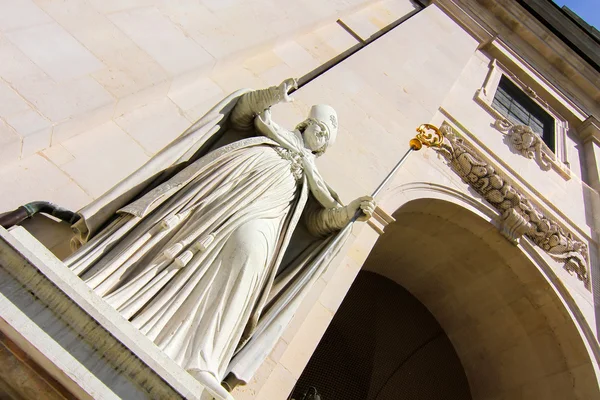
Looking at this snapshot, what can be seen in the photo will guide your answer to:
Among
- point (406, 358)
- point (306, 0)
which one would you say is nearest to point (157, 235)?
point (306, 0)

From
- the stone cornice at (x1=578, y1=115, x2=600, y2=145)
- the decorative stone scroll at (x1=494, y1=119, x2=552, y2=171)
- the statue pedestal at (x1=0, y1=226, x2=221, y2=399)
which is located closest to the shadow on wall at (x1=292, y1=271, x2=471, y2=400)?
the decorative stone scroll at (x1=494, y1=119, x2=552, y2=171)

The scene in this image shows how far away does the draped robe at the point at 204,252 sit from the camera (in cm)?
317

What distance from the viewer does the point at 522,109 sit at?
9.63 metres

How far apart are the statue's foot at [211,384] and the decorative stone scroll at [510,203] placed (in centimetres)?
512

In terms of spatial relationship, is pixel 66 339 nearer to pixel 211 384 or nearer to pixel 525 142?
pixel 211 384

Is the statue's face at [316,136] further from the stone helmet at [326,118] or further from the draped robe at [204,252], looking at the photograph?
the draped robe at [204,252]

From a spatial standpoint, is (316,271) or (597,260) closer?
(316,271)

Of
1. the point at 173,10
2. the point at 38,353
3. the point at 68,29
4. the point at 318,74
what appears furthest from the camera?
the point at 318,74

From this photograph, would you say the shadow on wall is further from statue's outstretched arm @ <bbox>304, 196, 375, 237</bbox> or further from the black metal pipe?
the black metal pipe

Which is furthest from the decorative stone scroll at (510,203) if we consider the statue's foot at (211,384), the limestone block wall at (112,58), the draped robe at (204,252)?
the statue's foot at (211,384)

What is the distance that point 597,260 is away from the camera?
787cm

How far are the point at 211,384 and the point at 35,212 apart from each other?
4.93ft

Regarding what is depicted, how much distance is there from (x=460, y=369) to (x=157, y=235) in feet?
18.9

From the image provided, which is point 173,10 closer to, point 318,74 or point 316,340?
point 318,74
